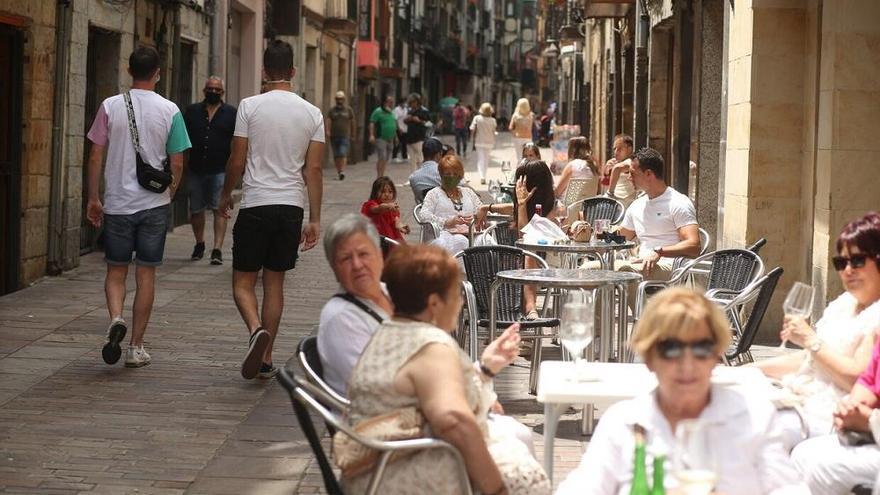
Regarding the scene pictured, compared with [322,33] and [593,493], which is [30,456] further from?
[322,33]

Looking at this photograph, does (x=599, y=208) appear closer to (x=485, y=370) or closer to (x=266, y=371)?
(x=266, y=371)

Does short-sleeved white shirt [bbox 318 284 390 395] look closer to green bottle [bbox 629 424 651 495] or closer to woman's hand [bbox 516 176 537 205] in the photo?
green bottle [bbox 629 424 651 495]

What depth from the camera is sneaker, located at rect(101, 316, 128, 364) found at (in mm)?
8328

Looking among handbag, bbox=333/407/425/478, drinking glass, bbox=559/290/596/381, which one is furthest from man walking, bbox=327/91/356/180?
handbag, bbox=333/407/425/478

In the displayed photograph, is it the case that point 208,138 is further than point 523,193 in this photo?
Yes

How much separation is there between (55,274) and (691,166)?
A: 6.44m

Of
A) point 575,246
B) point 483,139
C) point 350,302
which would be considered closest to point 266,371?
point 575,246

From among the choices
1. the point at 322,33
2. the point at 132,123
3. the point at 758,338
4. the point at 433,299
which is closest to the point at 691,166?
the point at 758,338

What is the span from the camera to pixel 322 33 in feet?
108

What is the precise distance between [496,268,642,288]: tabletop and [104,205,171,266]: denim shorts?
2.02 metres

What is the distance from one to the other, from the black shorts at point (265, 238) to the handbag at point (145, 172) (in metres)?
0.59

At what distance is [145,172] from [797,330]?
4.79 meters

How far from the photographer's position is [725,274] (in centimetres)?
815

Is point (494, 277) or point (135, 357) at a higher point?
point (494, 277)
